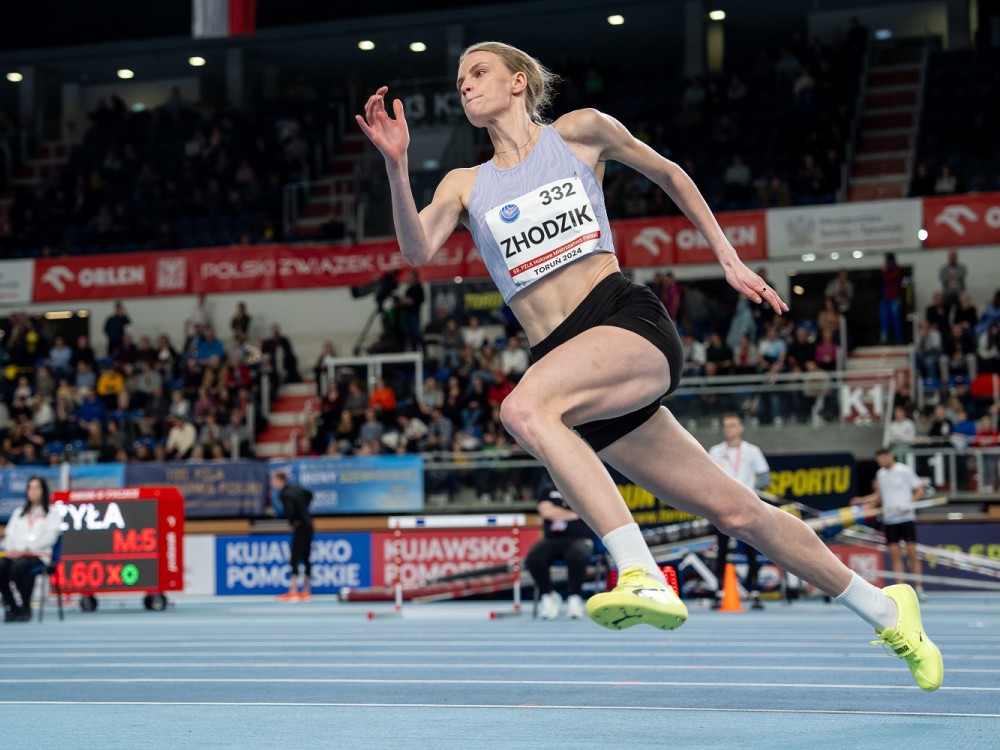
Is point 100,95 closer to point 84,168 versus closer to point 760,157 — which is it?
point 84,168

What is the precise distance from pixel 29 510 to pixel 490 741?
38.6 ft

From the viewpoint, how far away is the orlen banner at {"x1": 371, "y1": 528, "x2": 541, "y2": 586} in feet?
58.4

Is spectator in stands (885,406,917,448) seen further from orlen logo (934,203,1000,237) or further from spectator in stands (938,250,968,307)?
orlen logo (934,203,1000,237)

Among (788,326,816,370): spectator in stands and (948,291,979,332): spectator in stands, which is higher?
(948,291,979,332): spectator in stands

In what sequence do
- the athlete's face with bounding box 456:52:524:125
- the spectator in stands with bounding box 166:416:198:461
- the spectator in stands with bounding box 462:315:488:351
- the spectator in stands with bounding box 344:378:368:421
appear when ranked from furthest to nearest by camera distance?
the spectator in stands with bounding box 462:315:488:351
the spectator in stands with bounding box 344:378:368:421
the spectator in stands with bounding box 166:416:198:461
the athlete's face with bounding box 456:52:524:125

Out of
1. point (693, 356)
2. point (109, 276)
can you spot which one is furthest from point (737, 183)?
point (109, 276)

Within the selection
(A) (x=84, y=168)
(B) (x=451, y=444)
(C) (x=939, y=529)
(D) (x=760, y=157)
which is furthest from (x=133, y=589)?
(A) (x=84, y=168)

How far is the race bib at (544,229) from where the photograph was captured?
14.0 ft

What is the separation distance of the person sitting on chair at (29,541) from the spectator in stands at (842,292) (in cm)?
1255

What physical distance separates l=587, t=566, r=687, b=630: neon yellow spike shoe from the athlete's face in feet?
5.42

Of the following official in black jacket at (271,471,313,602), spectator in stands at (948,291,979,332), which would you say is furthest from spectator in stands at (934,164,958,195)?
official in black jacket at (271,471,313,602)

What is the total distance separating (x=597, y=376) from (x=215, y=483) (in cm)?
1684

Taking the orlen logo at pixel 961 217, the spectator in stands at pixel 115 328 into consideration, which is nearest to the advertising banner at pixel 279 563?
the spectator in stands at pixel 115 328

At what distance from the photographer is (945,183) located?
22656 mm
